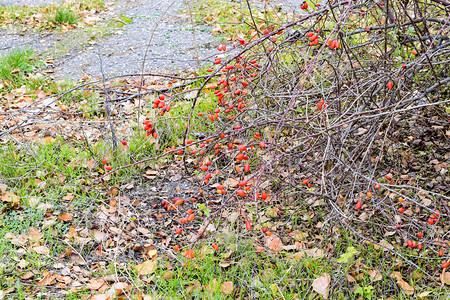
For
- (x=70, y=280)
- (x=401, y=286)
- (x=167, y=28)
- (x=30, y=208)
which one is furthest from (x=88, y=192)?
(x=167, y=28)

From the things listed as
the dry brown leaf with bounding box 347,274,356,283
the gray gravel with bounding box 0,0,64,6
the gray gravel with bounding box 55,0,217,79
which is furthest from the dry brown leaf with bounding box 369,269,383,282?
the gray gravel with bounding box 0,0,64,6

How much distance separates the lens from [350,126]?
A: 230 cm

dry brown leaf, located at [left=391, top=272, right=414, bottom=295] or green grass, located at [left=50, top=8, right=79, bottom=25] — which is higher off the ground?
green grass, located at [left=50, top=8, right=79, bottom=25]

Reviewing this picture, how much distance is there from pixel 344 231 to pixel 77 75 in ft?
11.6

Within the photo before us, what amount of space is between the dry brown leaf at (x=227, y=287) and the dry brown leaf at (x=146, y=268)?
44 centimetres

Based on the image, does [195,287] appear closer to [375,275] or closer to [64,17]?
[375,275]

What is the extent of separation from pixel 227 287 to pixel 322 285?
1.75 feet

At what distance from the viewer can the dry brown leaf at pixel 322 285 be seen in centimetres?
217

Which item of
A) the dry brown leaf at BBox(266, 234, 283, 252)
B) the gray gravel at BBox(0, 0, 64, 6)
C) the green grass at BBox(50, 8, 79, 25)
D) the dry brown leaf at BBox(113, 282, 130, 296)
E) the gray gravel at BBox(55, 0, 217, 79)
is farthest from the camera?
the gray gravel at BBox(0, 0, 64, 6)

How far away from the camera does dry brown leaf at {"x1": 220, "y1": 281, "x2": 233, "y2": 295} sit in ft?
7.33

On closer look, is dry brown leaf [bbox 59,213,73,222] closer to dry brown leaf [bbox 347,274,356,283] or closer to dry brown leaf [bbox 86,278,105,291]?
dry brown leaf [bbox 86,278,105,291]

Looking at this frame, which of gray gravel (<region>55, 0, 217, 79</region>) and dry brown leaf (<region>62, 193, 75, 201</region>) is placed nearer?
dry brown leaf (<region>62, 193, 75, 201</region>)

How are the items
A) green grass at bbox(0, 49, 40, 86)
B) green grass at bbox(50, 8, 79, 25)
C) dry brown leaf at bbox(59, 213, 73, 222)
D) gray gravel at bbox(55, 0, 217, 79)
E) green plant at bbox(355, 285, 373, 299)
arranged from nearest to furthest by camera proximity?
green plant at bbox(355, 285, 373, 299) → dry brown leaf at bbox(59, 213, 73, 222) → green grass at bbox(0, 49, 40, 86) → gray gravel at bbox(55, 0, 217, 79) → green grass at bbox(50, 8, 79, 25)

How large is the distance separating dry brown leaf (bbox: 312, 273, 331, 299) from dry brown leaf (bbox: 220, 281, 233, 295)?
0.47 m
